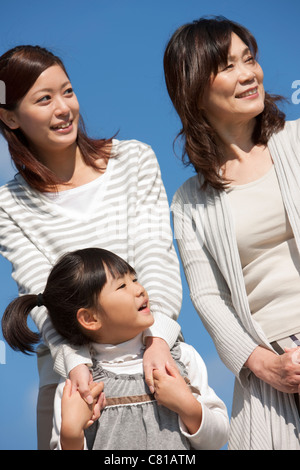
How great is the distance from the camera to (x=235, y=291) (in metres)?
2.51

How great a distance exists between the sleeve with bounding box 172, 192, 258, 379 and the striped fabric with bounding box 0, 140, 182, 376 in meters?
0.14

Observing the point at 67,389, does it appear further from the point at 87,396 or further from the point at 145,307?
the point at 145,307

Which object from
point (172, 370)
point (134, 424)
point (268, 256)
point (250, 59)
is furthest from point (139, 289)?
point (250, 59)

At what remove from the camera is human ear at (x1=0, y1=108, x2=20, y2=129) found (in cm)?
266

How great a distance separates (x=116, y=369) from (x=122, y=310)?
7.4 inches

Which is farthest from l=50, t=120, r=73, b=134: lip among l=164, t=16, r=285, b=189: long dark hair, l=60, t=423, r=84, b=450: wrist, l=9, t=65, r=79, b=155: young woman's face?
l=60, t=423, r=84, b=450: wrist

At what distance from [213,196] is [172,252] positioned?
310 mm

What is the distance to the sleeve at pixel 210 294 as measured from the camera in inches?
98.1

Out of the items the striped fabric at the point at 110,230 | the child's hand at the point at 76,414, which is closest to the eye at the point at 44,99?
the striped fabric at the point at 110,230

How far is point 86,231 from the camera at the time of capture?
2.51 meters

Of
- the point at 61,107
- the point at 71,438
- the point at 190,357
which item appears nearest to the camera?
the point at 71,438

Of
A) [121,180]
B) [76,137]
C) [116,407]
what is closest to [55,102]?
[76,137]

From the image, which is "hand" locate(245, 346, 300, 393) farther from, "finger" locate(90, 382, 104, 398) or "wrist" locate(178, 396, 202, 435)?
"finger" locate(90, 382, 104, 398)

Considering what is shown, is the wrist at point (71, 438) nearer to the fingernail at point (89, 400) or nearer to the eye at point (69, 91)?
the fingernail at point (89, 400)
